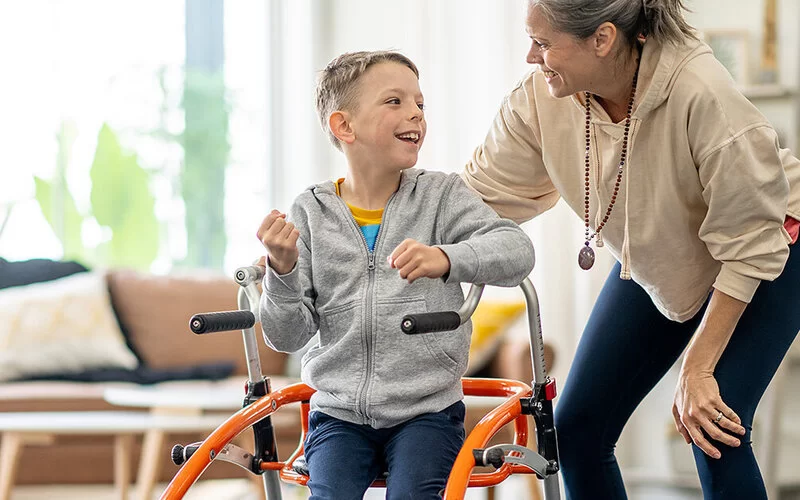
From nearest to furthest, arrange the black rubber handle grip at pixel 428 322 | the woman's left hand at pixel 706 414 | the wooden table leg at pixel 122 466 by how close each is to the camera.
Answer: the black rubber handle grip at pixel 428 322 → the woman's left hand at pixel 706 414 → the wooden table leg at pixel 122 466

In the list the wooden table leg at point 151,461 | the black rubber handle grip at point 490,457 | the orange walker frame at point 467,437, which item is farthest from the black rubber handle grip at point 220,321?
the wooden table leg at point 151,461

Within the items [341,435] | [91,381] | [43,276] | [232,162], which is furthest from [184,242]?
[341,435]

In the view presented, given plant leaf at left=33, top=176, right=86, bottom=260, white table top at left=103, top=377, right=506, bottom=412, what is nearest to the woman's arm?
white table top at left=103, top=377, right=506, bottom=412

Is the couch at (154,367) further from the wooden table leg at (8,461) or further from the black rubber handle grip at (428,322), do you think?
the black rubber handle grip at (428,322)

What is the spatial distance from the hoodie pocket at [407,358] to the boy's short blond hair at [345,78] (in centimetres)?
33

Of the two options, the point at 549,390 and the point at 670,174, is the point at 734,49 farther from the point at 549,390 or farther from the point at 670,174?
the point at 549,390

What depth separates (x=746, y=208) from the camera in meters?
1.39

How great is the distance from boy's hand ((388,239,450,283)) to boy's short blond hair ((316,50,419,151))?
1.25ft

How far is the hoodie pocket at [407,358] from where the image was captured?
56.7 inches

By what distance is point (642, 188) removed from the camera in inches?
59.0

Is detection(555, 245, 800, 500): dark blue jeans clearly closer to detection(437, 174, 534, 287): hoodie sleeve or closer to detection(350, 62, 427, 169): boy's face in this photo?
detection(437, 174, 534, 287): hoodie sleeve

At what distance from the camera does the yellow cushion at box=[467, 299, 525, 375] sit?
133 inches

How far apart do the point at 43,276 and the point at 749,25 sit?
2710mm

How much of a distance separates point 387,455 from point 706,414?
459mm
